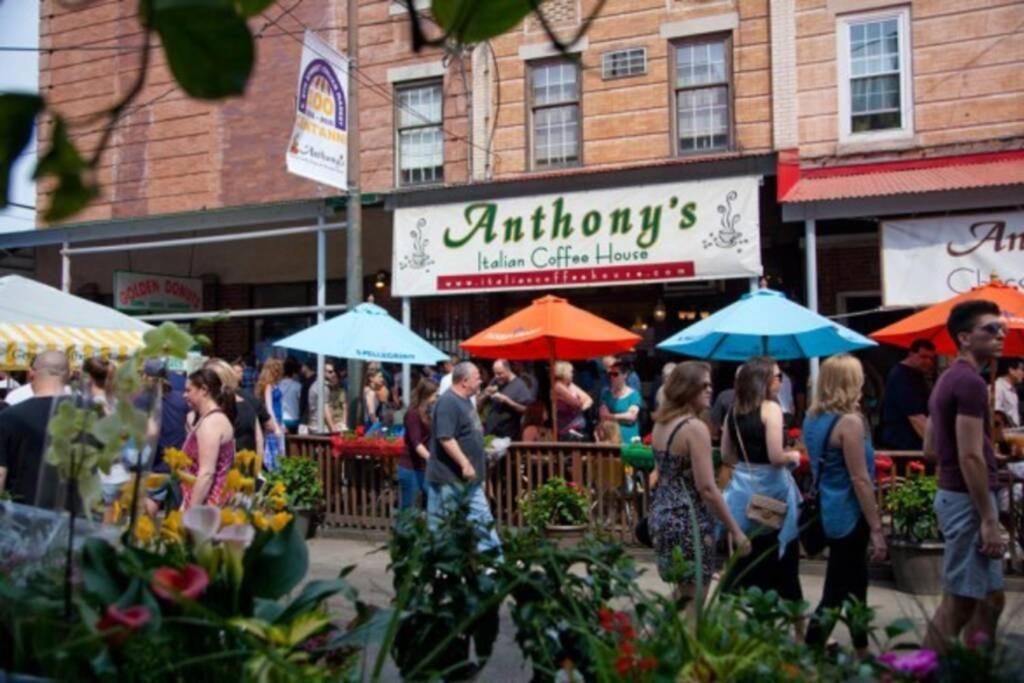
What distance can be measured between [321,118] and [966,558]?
10.2 metres

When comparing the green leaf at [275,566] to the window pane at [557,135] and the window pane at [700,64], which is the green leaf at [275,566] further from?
the window pane at [557,135]

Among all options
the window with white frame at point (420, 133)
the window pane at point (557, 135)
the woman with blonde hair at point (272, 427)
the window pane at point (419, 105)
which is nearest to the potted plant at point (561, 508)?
the woman with blonde hair at point (272, 427)

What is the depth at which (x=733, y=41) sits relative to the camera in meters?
13.6

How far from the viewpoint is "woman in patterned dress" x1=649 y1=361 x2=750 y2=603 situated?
16.4 feet

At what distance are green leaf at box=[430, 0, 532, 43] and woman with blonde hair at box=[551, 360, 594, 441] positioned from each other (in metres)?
9.69

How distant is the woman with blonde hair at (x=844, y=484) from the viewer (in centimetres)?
494

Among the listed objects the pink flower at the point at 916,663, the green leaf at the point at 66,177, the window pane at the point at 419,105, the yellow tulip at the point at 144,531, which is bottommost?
the pink flower at the point at 916,663

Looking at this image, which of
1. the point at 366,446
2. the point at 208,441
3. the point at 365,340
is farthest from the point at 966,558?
the point at 365,340

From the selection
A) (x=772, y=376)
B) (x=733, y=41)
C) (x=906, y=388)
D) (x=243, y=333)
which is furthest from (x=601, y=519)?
(x=243, y=333)

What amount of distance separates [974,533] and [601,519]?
4814 mm

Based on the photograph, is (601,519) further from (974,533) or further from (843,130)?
(843,130)

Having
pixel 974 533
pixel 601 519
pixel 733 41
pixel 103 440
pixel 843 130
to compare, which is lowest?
pixel 601 519

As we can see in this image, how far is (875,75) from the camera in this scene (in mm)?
12891

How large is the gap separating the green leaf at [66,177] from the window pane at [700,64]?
44.6 feet
